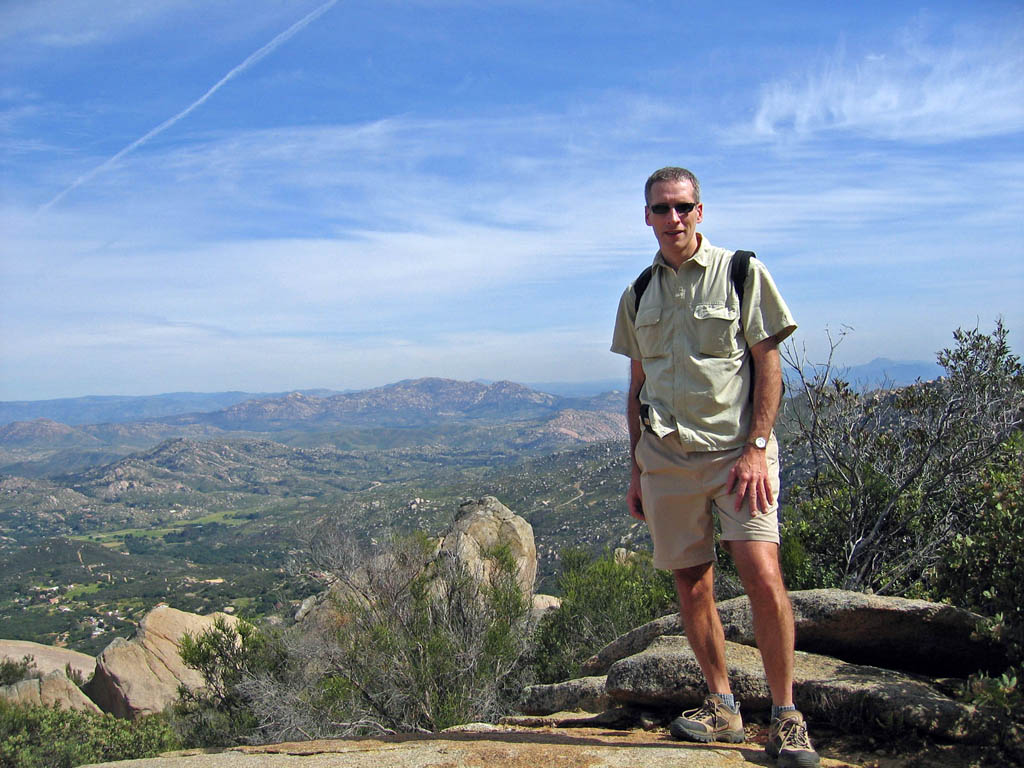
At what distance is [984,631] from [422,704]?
676 centimetres

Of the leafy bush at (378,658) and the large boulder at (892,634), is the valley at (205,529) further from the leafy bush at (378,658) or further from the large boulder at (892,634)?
the large boulder at (892,634)

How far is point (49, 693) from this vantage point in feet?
60.7

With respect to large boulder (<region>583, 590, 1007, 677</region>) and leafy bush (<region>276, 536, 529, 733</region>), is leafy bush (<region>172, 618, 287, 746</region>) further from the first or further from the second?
large boulder (<region>583, 590, 1007, 677</region>)

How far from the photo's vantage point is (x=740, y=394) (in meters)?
3.66

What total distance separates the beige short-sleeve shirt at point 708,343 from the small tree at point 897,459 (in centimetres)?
333

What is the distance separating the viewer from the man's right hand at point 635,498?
13.8ft

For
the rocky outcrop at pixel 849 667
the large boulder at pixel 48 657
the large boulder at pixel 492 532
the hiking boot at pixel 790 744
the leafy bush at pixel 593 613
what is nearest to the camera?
the hiking boot at pixel 790 744

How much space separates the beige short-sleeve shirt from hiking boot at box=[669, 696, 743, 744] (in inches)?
61.0

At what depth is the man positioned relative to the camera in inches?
137

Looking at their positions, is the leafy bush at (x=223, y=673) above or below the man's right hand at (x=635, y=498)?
below

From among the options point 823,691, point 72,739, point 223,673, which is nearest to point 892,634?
point 823,691

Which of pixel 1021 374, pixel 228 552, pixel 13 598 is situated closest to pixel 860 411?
pixel 1021 374

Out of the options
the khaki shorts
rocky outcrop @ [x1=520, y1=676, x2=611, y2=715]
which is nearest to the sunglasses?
the khaki shorts

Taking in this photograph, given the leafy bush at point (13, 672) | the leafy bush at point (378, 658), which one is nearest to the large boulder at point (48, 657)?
the leafy bush at point (13, 672)
